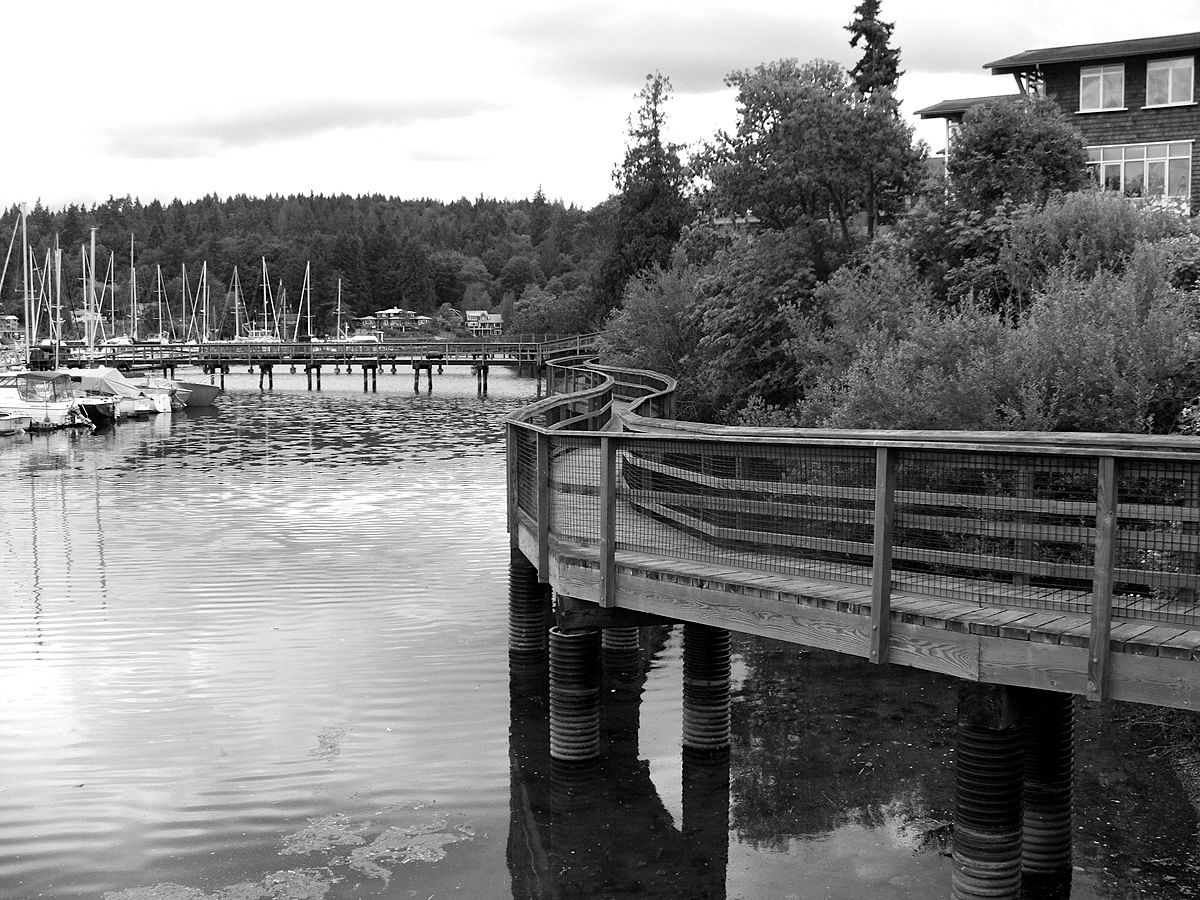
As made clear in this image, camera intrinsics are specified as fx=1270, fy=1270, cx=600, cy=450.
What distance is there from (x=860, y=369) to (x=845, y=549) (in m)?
13.1

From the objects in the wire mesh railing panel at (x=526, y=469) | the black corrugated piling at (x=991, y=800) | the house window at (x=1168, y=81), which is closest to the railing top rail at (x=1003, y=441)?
the black corrugated piling at (x=991, y=800)

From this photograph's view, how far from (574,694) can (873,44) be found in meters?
60.8

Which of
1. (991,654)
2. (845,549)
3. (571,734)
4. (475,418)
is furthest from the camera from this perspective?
(475,418)

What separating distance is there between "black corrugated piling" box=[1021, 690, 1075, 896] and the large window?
102 ft

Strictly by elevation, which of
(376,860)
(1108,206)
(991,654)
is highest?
(1108,206)

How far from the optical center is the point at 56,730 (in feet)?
51.2

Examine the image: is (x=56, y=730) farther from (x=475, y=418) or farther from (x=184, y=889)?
(x=475, y=418)

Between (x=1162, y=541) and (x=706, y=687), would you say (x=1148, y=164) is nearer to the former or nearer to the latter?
(x=706, y=687)

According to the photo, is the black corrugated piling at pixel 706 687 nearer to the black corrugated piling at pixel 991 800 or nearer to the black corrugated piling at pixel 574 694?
the black corrugated piling at pixel 574 694

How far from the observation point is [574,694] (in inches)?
531

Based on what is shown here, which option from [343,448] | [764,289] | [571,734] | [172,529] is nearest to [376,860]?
[571,734]

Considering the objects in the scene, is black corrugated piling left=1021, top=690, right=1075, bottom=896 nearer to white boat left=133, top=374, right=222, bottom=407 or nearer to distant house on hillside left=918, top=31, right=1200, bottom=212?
→ distant house on hillside left=918, top=31, right=1200, bottom=212

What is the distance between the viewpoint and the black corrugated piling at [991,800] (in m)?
9.00

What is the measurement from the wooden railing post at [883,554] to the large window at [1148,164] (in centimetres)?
3238
